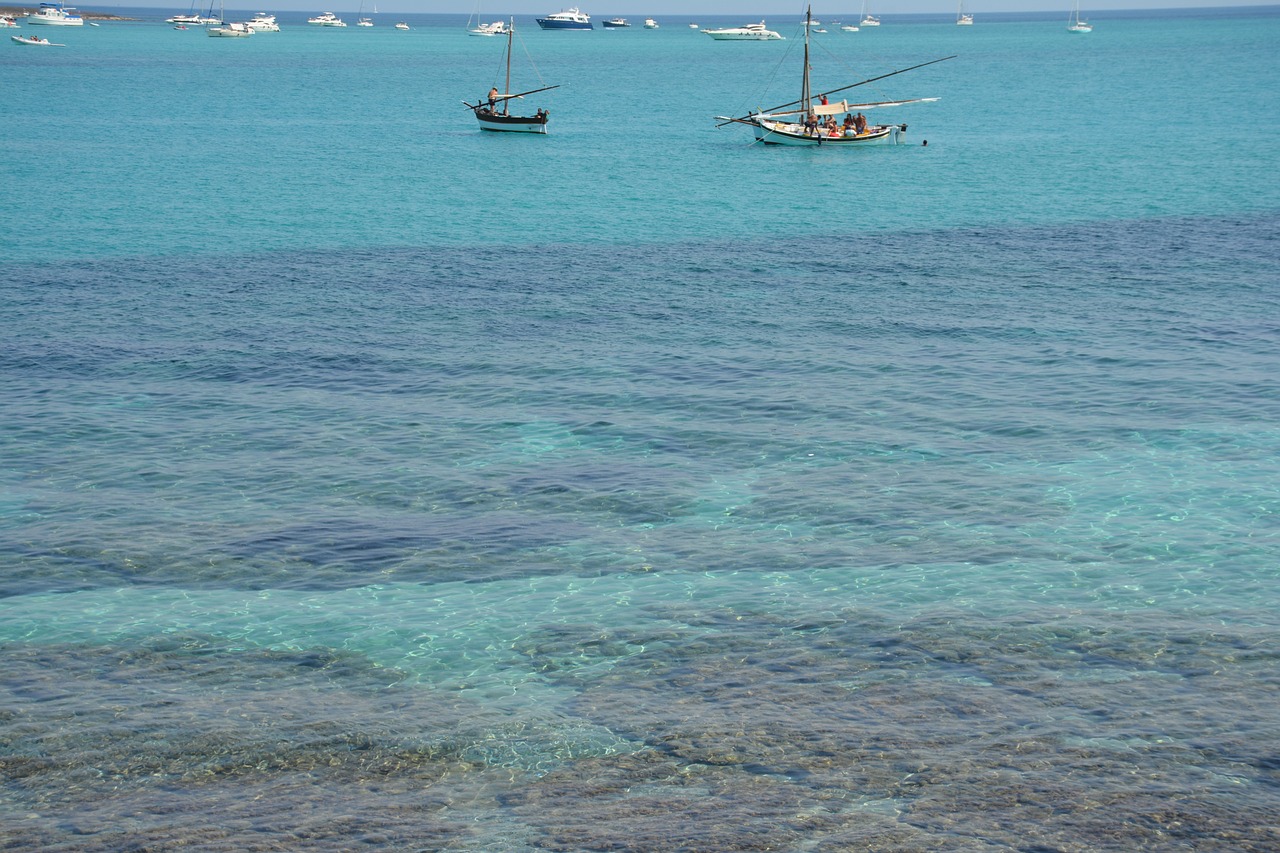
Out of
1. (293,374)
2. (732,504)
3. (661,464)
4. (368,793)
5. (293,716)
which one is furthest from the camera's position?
(293,374)

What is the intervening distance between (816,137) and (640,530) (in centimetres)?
6339

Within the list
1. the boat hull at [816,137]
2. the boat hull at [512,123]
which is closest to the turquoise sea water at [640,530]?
the boat hull at [816,137]

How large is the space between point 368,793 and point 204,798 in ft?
6.22

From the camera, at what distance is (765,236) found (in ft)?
173

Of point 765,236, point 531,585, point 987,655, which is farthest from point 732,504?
point 765,236

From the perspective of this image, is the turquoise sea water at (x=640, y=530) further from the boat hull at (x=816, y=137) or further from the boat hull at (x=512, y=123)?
the boat hull at (x=512, y=123)

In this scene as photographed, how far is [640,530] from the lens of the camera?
23703mm

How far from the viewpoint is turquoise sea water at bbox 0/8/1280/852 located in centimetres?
1513

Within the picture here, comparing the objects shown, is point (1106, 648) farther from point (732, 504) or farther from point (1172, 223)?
point (1172, 223)

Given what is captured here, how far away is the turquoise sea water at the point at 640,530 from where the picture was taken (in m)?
15.1

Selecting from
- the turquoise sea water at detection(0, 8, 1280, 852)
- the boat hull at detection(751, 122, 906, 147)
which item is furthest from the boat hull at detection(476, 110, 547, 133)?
the turquoise sea water at detection(0, 8, 1280, 852)

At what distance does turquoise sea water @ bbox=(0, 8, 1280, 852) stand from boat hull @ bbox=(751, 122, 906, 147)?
2684 cm

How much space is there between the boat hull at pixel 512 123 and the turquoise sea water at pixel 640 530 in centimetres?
3754

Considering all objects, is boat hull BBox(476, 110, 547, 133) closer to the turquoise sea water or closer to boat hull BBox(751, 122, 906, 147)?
boat hull BBox(751, 122, 906, 147)
